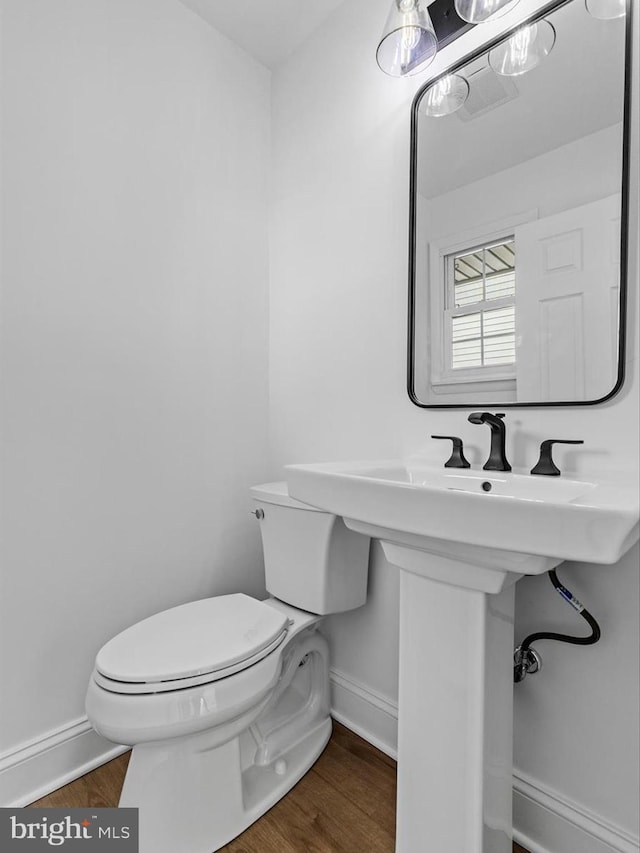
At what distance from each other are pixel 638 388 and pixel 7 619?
1.63 m

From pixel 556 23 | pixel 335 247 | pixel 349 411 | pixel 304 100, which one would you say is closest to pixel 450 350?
pixel 349 411

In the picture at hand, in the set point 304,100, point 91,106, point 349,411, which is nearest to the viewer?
point 91,106

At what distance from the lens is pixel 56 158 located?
1.32m

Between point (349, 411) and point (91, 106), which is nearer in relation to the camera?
point (91, 106)

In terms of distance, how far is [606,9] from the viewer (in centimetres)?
103

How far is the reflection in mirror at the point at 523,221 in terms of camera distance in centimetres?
103

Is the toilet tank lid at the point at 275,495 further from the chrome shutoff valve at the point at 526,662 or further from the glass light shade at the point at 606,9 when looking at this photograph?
the glass light shade at the point at 606,9

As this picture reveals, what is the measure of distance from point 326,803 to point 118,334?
1.45 meters

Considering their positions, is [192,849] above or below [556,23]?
below

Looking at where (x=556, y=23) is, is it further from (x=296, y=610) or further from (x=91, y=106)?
(x=296, y=610)

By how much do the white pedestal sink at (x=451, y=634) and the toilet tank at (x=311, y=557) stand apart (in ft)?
1.30

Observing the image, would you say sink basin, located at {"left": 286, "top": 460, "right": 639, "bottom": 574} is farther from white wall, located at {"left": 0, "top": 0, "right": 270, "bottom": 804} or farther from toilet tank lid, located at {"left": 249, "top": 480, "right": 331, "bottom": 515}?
white wall, located at {"left": 0, "top": 0, "right": 270, "bottom": 804}

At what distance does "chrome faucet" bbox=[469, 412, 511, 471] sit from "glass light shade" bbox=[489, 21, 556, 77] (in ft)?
2.83

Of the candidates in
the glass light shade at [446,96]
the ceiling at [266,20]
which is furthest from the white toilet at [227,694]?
the ceiling at [266,20]
